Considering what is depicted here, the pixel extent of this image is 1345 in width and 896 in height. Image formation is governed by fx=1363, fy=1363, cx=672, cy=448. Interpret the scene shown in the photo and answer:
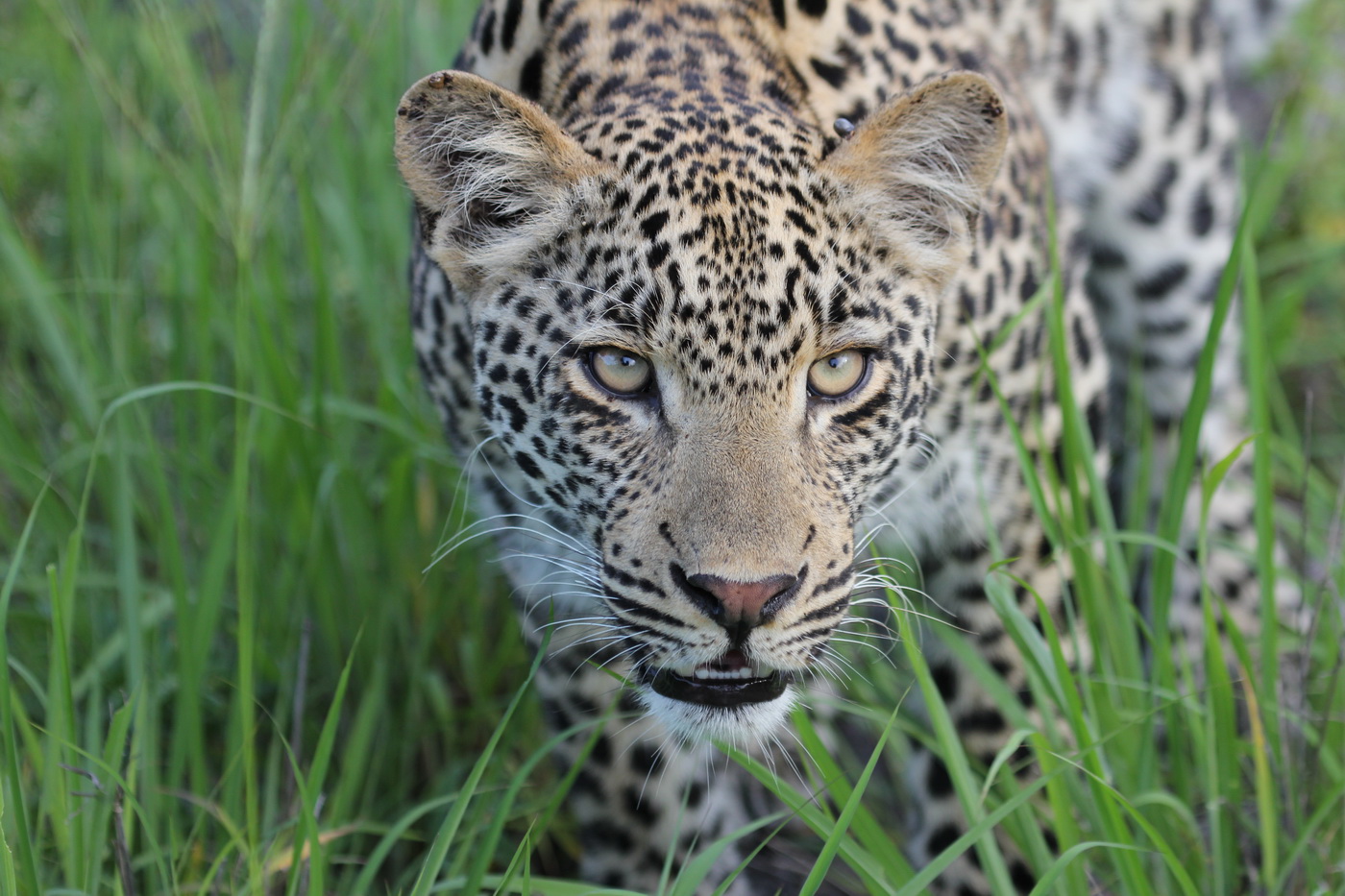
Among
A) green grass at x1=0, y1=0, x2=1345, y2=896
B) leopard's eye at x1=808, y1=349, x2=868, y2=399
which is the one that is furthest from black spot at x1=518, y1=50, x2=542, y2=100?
leopard's eye at x1=808, y1=349, x2=868, y2=399

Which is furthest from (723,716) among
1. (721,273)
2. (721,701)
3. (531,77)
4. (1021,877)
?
(531,77)

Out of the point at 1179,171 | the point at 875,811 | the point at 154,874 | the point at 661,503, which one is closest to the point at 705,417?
the point at 661,503

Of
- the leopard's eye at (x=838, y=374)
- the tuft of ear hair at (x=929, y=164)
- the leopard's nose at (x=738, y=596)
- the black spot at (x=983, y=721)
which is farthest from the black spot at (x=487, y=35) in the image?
the black spot at (x=983, y=721)

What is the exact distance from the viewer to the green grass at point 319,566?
3.07m

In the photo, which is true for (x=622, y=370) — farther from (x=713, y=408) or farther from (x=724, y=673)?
(x=724, y=673)

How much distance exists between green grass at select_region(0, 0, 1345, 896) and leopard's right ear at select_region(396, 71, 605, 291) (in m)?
0.69

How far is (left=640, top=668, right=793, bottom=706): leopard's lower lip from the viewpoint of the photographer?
299cm

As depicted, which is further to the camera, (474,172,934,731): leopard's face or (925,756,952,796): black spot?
(925,756,952,796): black spot

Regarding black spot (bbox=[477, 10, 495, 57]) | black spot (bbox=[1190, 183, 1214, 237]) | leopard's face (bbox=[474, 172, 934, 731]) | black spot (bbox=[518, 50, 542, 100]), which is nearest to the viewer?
leopard's face (bbox=[474, 172, 934, 731])

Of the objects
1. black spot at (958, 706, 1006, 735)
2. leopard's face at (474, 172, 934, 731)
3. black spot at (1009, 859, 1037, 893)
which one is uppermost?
leopard's face at (474, 172, 934, 731)

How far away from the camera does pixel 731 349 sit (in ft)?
9.38

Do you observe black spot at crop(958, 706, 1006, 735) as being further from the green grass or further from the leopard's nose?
the leopard's nose

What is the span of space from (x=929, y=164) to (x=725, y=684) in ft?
4.37

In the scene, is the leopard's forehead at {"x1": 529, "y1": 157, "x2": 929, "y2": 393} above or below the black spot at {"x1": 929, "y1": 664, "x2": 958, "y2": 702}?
above
